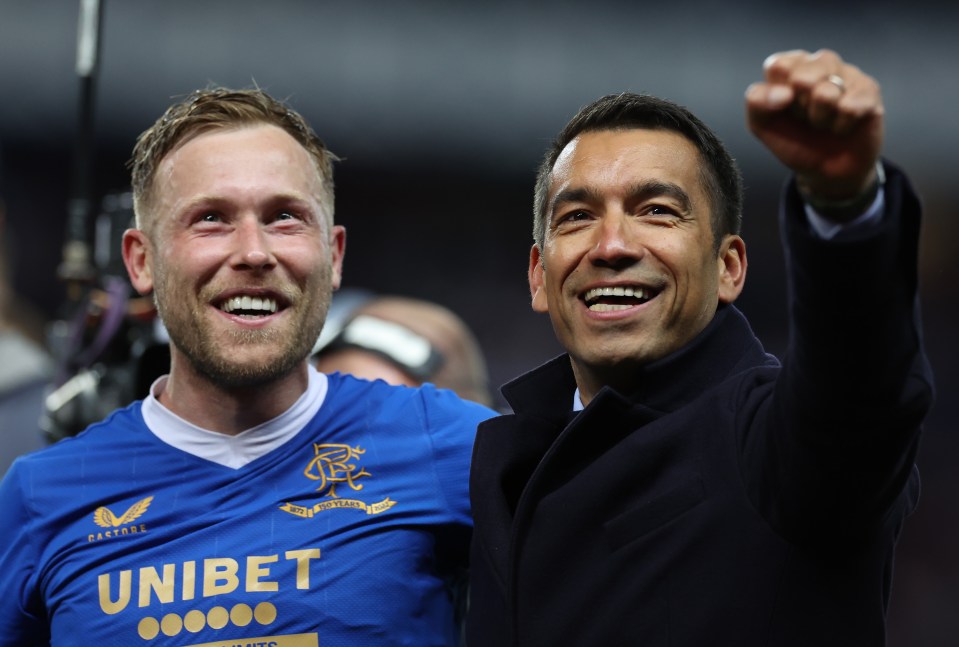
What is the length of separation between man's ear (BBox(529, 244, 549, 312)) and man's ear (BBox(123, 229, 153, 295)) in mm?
786

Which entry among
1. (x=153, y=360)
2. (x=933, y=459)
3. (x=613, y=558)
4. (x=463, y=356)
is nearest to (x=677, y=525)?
(x=613, y=558)

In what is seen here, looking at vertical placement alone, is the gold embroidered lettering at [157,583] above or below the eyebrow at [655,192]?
below

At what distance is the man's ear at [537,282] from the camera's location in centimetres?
208

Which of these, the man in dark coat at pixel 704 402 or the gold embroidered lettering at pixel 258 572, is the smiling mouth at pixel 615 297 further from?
the gold embroidered lettering at pixel 258 572

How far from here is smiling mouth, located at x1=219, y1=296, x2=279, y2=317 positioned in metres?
2.23

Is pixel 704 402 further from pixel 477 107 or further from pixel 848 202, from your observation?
pixel 477 107

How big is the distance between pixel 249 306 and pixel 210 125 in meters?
0.40

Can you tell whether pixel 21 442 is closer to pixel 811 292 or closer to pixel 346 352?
pixel 346 352

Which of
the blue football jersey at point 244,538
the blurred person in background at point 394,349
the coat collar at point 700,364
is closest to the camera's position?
the coat collar at point 700,364

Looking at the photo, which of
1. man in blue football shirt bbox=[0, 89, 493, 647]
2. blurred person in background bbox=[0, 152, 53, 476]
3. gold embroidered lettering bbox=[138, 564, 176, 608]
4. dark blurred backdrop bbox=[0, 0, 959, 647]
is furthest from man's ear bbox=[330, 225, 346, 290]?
dark blurred backdrop bbox=[0, 0, 959, 647]

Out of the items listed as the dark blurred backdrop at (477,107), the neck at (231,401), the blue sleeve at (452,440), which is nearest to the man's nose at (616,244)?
the blue sleeve at (452,440)

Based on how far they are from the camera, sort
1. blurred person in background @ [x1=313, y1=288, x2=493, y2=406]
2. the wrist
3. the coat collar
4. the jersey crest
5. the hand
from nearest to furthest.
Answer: the hand < the wrist < the coat collar < the jersey crest < blurred person in background @ [x1=313, y1=288, x2=493, y2=406]

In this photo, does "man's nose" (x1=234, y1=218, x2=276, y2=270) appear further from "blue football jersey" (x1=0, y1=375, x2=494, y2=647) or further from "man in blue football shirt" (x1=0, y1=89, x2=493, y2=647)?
"blue football jersey" (x1=0, y1=375, x2=494, y2=647)

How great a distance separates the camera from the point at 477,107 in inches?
336
